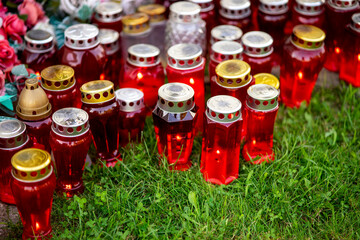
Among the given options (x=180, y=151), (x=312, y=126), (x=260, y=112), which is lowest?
(x=312, y=126)

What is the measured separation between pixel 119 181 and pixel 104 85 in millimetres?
381

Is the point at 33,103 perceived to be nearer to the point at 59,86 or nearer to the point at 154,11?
the point at 59,86

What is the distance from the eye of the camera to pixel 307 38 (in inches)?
78.1

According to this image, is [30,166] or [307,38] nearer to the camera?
[30,166]

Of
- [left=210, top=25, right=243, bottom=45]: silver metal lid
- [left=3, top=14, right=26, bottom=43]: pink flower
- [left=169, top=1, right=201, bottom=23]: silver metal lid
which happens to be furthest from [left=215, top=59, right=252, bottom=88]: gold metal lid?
[left=3, top=14, right=26, bottom=43]: pink flower

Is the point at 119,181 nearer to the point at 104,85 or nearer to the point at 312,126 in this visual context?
the point at 104,85

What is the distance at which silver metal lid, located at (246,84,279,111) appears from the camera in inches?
67.3

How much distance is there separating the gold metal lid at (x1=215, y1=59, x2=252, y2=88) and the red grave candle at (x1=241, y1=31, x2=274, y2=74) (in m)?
0.19

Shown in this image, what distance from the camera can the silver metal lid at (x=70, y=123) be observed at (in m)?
1.54

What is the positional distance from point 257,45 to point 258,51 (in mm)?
28

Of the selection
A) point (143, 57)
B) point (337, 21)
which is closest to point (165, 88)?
point (143, 57)

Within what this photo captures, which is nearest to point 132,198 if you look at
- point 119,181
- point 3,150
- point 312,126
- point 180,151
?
point 119,181

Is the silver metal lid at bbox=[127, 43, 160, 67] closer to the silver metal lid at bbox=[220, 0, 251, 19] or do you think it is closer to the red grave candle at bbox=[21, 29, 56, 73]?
the red grave candle at bbox=[21, 29, 56, 73]

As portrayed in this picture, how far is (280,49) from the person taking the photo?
7.63ft
